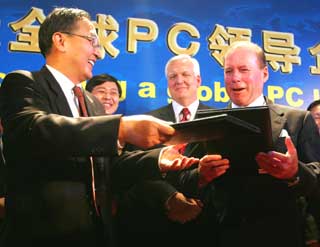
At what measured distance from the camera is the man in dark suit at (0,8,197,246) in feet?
4.76

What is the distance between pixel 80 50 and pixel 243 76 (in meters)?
1.01

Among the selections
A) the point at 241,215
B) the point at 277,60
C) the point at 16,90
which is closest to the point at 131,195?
the point at 241,215

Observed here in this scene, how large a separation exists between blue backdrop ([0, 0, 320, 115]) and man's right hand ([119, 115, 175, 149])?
2.17 metres

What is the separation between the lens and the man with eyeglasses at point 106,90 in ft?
11.1

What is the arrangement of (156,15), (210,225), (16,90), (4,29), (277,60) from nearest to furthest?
(16,90), (210,225), (4,29), (156,15), (277,60)

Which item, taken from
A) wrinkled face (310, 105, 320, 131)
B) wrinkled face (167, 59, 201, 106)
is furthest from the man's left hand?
wrinkled face (310, 105, 320, 131)

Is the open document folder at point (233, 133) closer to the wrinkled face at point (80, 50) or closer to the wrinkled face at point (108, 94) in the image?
the wrinkled face at point (80, 50)

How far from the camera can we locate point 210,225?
96.3 inches

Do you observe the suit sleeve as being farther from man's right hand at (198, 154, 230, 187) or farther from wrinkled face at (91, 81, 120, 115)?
wrinkled face at (91, 81, 120, 115)

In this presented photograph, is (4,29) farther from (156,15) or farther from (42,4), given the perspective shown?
(156,15)

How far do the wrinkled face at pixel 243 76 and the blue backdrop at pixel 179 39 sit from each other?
1.24 metres

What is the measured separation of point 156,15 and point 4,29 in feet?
3.97

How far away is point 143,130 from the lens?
1442 mm

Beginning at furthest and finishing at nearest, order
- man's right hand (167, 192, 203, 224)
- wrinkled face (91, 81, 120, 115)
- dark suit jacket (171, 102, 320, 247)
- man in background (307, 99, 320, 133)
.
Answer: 1. man in background (307, 99, 320, 133)
2. wrinkled face (91, 81, 120, 115)
3. man's right hand (167, 192, 203, 224)
4. dark suit jacket (171, 102, 320, 247)
